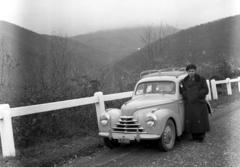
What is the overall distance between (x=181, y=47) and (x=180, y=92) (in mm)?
94849

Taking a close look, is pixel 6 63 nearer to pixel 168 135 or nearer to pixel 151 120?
pixel 151 120

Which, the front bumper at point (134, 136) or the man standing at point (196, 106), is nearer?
the front bumper at point (134, 136)

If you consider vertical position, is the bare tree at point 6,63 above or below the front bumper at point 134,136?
above

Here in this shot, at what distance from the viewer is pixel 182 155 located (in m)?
5.16

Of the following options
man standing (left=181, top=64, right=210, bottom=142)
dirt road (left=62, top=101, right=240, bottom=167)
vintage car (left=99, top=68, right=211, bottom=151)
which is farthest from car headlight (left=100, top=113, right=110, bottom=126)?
man standing (left=181, top=64, right=210, bottom=142)

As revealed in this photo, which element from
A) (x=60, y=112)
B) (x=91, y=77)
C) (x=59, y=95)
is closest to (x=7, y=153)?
(x=60, y=112)

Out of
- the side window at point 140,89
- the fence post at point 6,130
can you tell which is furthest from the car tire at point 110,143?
the fence post at point 6,130

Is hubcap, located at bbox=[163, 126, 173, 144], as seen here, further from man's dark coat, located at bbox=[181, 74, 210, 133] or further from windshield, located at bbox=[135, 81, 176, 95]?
windshield, located at bbox=[135, 81, 176, 95]

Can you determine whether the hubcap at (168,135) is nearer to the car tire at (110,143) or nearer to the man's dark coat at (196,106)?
the man's dark coat at (196,106)

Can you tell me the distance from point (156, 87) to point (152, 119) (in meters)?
1.54

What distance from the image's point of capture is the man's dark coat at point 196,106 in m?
6.08

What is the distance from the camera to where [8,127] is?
16.5ft

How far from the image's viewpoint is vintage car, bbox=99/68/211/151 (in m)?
5.37

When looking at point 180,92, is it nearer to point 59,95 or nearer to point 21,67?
point 59,95
